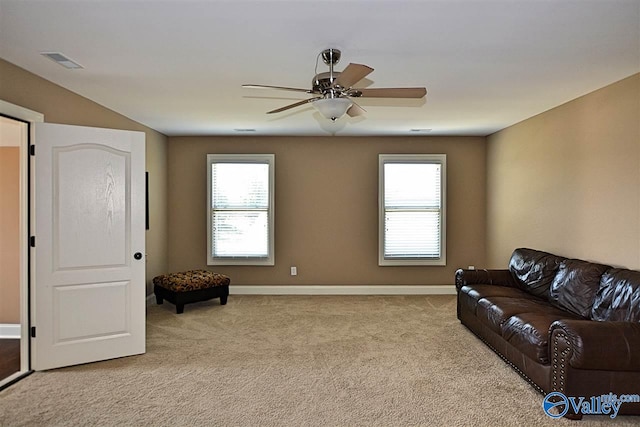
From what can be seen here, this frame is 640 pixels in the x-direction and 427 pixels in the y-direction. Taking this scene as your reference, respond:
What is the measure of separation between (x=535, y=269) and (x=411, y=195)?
2.44m

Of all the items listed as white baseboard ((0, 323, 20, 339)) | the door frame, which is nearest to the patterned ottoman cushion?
white baseboard ((0, 323, 20, 339))

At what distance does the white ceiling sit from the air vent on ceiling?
0.07 m

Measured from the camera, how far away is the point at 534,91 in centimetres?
409

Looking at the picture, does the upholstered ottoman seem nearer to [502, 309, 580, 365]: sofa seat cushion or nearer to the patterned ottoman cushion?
the patterned ottoman cushion

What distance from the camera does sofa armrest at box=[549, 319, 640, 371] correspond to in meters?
2.71

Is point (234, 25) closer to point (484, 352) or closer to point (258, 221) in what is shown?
point (484, 352)

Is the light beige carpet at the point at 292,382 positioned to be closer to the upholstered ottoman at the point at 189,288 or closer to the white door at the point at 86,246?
the white door at the point at 86,246

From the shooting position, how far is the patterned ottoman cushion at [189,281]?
550 cm

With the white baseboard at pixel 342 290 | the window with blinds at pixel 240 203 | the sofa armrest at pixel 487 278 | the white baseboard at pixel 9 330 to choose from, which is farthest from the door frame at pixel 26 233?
the sofa armrest at pixel 487 278

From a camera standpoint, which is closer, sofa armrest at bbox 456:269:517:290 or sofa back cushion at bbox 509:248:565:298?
sofa back cushion at bbox 509:248:565:298

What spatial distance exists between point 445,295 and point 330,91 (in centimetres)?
472

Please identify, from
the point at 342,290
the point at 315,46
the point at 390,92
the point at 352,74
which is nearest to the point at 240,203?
the point at 342,290

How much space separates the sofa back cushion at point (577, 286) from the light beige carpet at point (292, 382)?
80cm

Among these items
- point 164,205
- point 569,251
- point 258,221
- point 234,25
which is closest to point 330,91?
point 234,25
